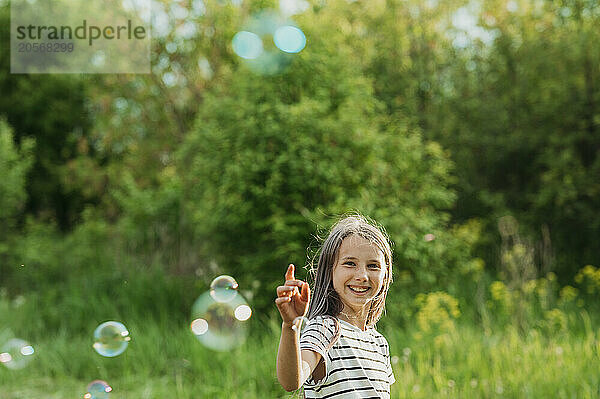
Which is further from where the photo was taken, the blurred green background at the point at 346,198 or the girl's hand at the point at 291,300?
the blurred green background at the point at 346,198

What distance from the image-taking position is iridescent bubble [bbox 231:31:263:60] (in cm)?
698

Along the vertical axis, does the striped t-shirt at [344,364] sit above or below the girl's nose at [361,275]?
below

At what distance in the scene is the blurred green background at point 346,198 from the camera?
5254mm

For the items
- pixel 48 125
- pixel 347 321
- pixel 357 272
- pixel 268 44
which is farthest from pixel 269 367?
pixel 48 125

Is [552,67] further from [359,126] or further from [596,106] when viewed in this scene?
[359,126]

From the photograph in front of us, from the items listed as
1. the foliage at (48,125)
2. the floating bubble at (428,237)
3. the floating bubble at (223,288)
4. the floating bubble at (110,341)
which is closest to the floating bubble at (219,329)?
the floating bubble at (110,341)

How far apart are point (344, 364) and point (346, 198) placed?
4.21 meters

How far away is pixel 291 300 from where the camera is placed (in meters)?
1.75

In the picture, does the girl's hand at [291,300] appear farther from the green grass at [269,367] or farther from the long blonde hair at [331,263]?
the green grass at [269,367]

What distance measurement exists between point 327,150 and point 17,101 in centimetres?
971

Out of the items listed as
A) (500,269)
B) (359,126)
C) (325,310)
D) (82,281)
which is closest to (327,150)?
(359,126)

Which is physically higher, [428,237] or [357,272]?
[428,237]

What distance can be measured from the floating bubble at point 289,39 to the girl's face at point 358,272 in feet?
16.0

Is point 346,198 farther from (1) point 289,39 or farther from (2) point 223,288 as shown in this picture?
(2) point 223,288
